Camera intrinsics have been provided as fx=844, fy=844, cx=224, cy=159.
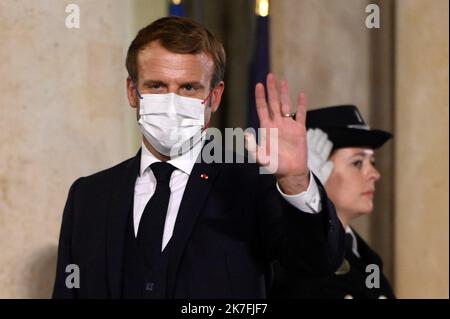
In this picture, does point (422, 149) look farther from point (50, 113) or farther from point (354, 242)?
point (50, 113)

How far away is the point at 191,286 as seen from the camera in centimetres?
251

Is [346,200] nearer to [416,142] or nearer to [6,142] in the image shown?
[416,142]

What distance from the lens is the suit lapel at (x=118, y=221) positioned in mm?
2547

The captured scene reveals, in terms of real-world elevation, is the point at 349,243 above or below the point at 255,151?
below

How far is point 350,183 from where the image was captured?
423cm

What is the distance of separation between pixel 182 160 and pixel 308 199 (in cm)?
45

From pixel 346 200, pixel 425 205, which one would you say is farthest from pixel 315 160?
pixel 425 205

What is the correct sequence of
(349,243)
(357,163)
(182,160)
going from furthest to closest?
(357,163)
(349,243)
(182,160)

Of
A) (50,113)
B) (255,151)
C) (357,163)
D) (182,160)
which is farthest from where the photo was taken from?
(357,163)

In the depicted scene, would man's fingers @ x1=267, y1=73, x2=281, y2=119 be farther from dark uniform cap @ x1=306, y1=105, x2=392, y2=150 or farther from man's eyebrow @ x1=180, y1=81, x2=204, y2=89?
dark uniform cap @ x1=306, y1=105, x2=392, y2=150

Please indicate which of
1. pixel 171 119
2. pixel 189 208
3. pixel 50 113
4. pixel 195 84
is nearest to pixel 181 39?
pixel 195 84

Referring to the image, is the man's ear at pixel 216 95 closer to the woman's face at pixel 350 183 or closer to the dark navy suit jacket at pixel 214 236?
the dark navy suit jacket at pixel 214 236

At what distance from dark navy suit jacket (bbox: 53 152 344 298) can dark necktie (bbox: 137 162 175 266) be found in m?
0.05

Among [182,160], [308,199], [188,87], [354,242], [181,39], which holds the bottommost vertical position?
[354,242]
